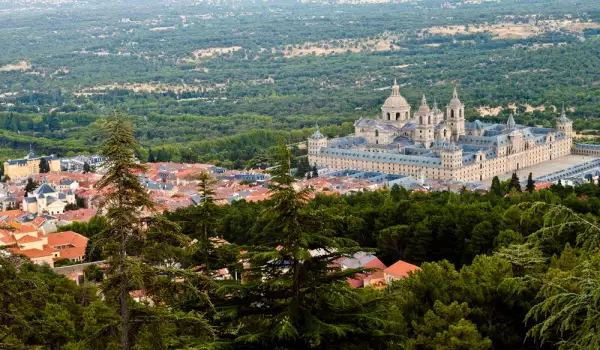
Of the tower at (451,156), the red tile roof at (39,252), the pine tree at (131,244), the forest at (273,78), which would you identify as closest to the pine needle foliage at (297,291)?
the pine tree at (131,244)

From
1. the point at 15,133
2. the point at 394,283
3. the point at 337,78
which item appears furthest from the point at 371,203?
the point at 337,78

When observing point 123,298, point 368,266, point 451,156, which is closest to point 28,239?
point 368,266

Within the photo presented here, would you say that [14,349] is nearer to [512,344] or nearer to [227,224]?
[512,344]

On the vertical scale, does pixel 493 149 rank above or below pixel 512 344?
below

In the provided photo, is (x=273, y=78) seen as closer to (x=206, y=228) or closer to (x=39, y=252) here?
(x=39, y=252)

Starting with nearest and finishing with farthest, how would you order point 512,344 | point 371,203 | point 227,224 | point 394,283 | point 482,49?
point 512,344 < point 394,283 < point 227,224 < point 371,203 < point 482,49

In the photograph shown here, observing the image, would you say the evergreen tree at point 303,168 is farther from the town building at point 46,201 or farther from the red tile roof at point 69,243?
the red tile roof at point 69,243
